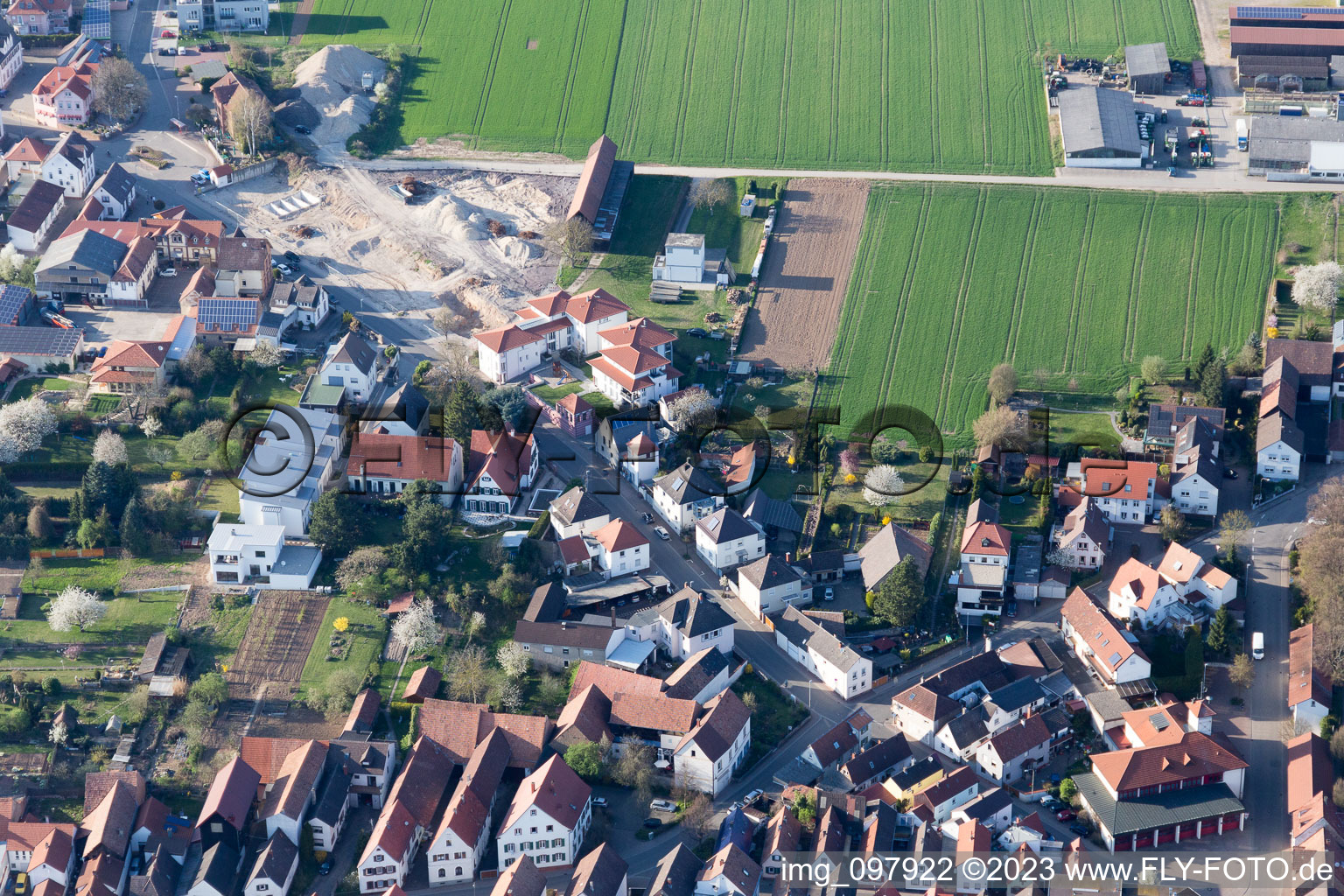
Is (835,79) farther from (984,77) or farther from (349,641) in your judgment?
(349,641)

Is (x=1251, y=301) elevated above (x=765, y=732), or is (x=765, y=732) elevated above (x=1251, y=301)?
(x=1251, y=301)

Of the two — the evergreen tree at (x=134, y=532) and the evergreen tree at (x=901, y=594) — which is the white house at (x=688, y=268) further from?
the evergreen tree at (x=134, y=532)

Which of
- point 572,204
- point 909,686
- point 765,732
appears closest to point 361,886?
point 765,732

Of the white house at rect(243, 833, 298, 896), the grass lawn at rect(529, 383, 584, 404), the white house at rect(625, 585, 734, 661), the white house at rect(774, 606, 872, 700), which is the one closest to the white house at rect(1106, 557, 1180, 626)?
the white house at rect(774, 606, 872, 700)

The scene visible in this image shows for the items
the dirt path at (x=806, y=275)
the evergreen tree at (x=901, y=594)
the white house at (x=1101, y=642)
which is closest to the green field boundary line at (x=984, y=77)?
the dirt path at (x=806, y=275)

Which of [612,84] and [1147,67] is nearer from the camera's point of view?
[1147,67]

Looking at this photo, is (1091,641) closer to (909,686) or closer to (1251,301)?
(909,686)

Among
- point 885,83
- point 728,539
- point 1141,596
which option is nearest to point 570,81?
point 885,83
